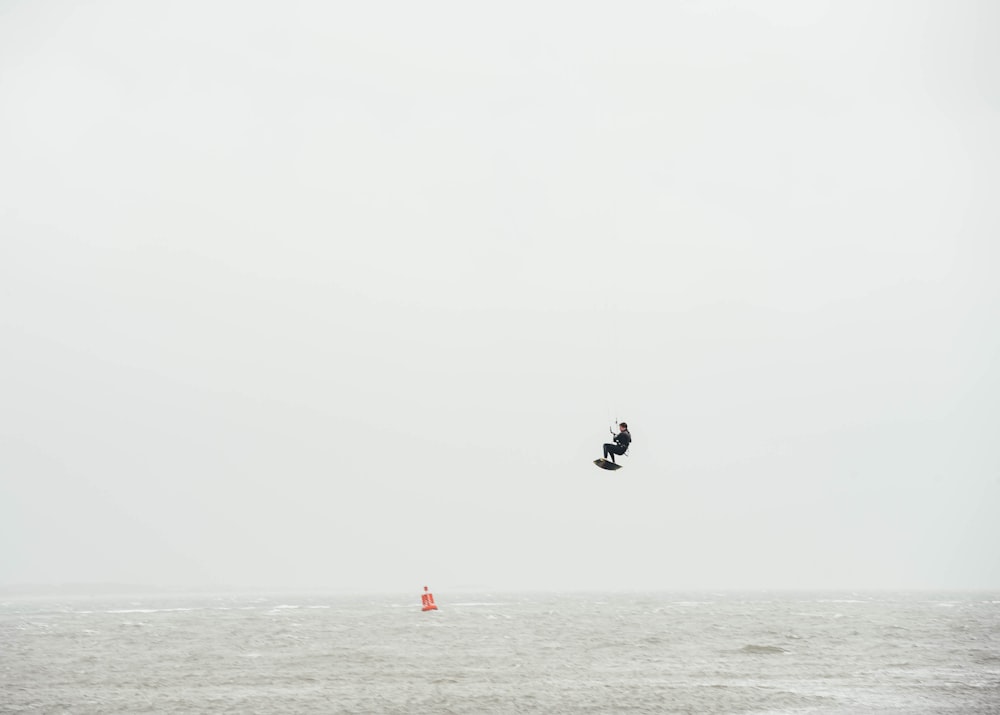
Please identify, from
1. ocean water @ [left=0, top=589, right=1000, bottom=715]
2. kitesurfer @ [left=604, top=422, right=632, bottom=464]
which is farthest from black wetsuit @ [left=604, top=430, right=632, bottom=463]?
ocean water @ [left=0, top=589, right=1000, bottom=715]

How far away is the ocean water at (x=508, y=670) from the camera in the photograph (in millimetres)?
25234

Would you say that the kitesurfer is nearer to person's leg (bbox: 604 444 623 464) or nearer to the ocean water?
person's leg (bbox: 604 444 623 464)

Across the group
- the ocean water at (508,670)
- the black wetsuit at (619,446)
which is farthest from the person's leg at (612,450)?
the ocean water at (508,670)

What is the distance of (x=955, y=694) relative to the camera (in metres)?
25.7

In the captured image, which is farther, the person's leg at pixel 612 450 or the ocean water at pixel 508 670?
the person's leg at pixel 612 450

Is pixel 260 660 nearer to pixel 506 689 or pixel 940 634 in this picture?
pixel 506 689

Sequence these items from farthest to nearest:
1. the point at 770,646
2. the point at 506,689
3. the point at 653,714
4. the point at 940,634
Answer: the point at 940,634, the point at 770,646, the point at 506,689, the point at 653,714

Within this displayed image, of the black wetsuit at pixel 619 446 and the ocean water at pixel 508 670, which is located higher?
the black wetsuit at pixel 619 446

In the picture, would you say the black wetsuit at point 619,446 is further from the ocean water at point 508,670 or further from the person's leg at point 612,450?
the ocean water at point 508,670

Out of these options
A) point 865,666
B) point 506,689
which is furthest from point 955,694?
point 506,689

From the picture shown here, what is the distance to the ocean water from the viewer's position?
25.2 m

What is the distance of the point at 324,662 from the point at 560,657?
8306 mm

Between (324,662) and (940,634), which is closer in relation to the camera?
(324,662)

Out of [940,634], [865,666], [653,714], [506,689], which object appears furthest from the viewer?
[940,634]
